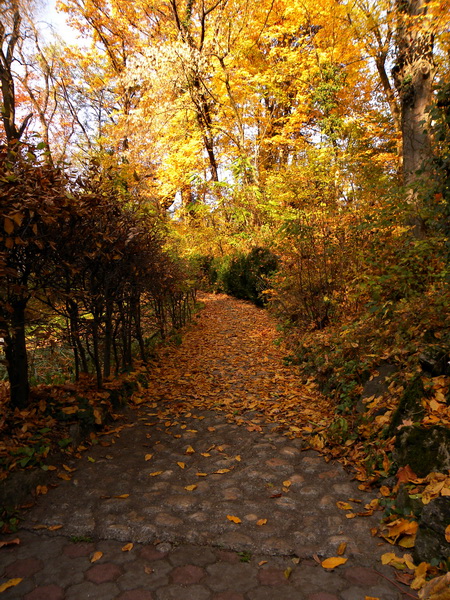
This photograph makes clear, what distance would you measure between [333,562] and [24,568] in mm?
1938

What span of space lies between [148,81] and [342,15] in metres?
8.15

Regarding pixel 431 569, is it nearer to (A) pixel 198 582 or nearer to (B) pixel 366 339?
(A) pixel 198 582

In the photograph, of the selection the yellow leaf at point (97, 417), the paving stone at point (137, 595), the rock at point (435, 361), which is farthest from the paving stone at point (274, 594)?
the yellow leaf at point (97, 417)

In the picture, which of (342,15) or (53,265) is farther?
(342,15)

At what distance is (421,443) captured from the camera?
2.96m

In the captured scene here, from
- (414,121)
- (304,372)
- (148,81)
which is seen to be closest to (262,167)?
(148,81)

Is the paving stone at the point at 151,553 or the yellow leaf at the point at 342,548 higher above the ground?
the paving stone at the point at 151,553

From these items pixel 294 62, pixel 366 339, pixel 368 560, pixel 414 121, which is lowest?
pixel 368 560

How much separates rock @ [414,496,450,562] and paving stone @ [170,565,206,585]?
1320 millimetres

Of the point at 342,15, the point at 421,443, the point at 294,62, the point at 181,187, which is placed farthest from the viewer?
the point at 181,187

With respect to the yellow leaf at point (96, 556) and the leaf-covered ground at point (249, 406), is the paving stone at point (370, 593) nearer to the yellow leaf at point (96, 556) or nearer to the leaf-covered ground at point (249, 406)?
the leaf-covered ground at point (249, 406)

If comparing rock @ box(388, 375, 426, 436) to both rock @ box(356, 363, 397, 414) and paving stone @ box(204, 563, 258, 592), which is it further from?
paving stone @ box(204, 563, 258, 592)

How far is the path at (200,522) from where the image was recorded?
2279 millimetres

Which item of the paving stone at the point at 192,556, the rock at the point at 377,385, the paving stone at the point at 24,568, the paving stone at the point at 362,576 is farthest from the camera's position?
the rock at the point at 377,385
